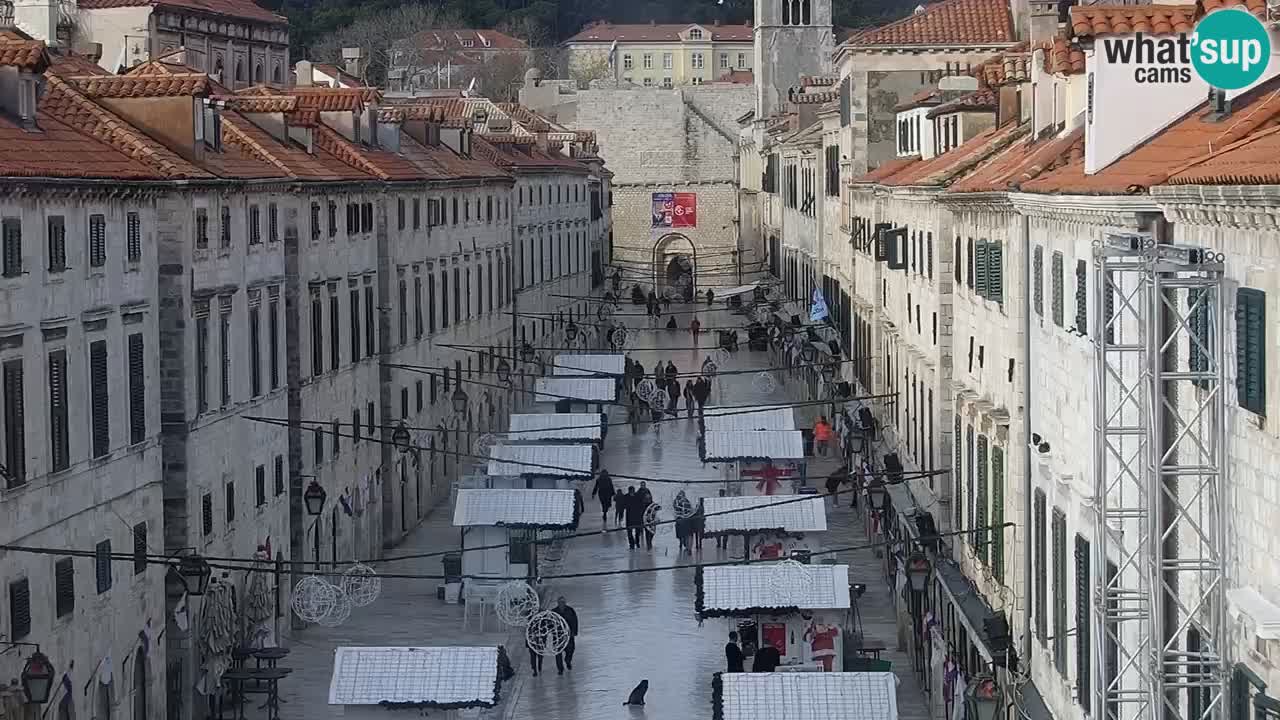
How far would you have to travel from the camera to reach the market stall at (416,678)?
2822 centimetres

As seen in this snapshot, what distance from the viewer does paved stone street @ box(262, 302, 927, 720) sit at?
3431cm

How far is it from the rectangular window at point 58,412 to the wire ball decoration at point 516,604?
39.4 ft

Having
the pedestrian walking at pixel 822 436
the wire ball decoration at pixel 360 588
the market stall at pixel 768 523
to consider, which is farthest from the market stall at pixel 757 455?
the wire ball decoration at pixel 360 588

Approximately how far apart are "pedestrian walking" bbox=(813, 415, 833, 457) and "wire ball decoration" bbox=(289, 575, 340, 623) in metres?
22.2

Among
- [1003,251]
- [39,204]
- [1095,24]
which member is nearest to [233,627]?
[39,204]

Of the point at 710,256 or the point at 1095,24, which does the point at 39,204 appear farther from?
the point at 710,256

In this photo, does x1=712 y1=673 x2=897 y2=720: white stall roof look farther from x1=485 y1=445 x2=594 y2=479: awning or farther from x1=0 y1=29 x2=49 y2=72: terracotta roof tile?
x1=485 y1=445 x2=594 y2=479: awning

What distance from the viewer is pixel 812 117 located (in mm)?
84500

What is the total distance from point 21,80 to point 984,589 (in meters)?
13.2

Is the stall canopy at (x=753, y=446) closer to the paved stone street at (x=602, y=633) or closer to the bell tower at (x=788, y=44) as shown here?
the paved stone street at (x=602, y=633)

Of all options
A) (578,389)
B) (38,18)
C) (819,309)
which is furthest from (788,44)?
(38,18)

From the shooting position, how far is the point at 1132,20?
69.8ft

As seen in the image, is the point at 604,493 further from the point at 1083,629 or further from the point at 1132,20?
the point at 1083,629

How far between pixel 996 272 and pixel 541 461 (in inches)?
861
